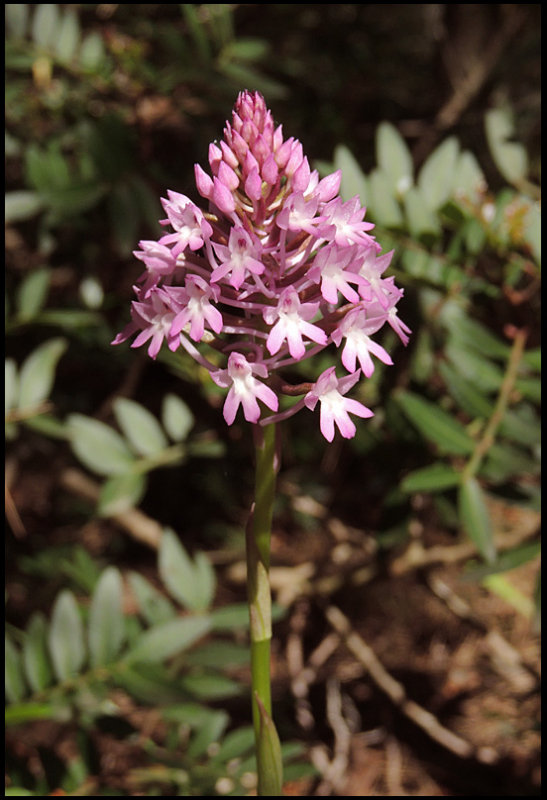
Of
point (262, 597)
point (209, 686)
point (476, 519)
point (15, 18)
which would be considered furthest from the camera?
point (15, 18)

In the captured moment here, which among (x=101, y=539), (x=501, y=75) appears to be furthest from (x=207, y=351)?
(x=501, y=75)

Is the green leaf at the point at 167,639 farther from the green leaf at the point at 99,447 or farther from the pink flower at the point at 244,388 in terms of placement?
the pink flower at the point at 244,388

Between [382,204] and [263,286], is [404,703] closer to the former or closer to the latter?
[382,204]

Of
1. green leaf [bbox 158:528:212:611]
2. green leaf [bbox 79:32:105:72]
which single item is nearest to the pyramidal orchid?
green leaf [bbox 158:528:212:611]

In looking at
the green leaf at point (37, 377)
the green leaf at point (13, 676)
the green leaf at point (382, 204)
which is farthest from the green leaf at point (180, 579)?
the green leaf at point (382, 204)

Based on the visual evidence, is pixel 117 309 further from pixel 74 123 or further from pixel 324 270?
pixel 324 270

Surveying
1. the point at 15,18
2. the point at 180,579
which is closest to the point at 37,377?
the point at 180,579
